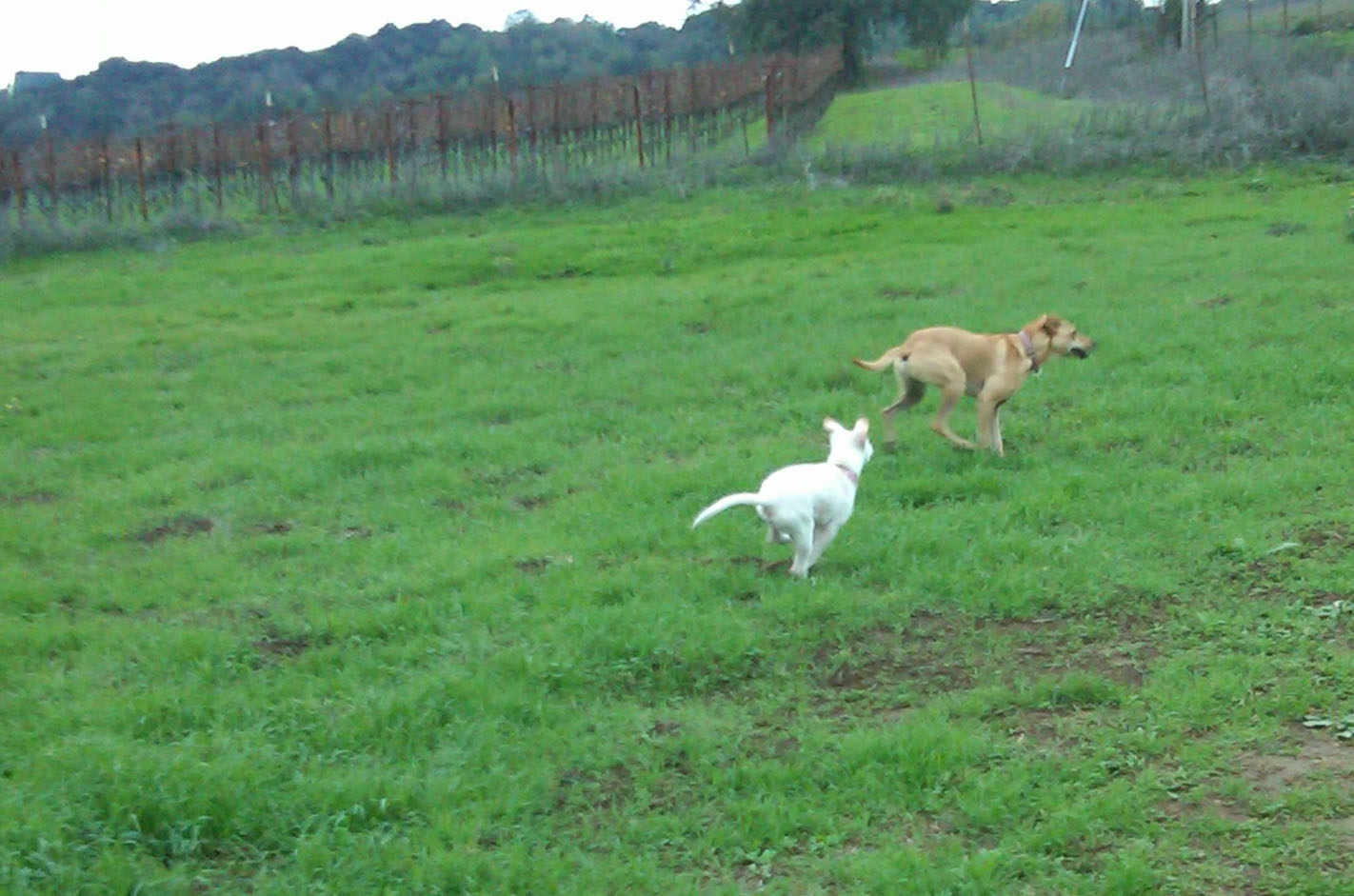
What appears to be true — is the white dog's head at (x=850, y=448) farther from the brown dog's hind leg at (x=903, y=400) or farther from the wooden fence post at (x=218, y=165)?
the wooden fence post at (x=218, y=165)

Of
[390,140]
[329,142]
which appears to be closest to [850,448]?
[390,140]

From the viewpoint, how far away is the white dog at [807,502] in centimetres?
641

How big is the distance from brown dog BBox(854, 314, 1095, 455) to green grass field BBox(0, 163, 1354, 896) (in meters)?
0.28

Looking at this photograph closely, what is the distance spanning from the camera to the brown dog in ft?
29.1

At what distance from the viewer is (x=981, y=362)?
29.5 feet

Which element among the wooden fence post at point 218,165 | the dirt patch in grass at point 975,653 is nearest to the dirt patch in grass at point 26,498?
the dirt patch in grass at point 975,653

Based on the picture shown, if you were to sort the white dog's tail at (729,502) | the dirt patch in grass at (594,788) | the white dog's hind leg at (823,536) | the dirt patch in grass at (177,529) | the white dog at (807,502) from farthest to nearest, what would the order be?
the dirt patch in grass at (177,529) < the white dog's hind leg at (823,536) < the white dog at (807,502) < the white dog's tail at (729,502) < the dirt patch in grass at (594,788)

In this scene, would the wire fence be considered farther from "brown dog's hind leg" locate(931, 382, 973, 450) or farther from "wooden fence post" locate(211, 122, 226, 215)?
"brown dog's hind leg" locate(931, 382, 973, 450)

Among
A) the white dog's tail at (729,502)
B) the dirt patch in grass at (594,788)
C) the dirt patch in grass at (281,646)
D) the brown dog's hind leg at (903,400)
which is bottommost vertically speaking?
the dirt patch in grass at (594,788)

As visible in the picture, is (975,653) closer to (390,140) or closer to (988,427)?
(988,427)

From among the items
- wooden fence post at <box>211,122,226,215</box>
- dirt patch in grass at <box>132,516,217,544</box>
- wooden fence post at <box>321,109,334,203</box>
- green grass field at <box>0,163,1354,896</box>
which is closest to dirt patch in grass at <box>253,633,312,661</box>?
green grass field at <box>0,163,1354,896</box>

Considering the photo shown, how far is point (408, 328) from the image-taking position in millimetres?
14578

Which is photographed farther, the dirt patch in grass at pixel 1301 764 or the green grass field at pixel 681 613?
the dirt patch in grass at pixel 1301 764

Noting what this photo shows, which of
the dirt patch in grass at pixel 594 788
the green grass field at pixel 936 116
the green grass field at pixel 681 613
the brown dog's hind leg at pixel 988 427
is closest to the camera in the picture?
the green grass field at pixel 681 613
